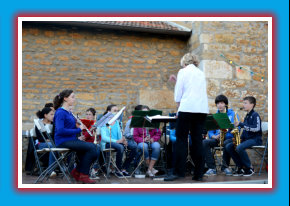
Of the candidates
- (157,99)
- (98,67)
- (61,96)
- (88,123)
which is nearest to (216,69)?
(157,99)

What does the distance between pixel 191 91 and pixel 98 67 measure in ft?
13.6

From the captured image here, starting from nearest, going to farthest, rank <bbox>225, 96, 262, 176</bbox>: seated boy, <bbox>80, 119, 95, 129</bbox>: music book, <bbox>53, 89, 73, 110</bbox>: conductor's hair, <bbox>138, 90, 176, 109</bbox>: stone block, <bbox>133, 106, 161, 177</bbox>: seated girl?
<bbox>53, 89, 73, 110</bbox>: conductor's hair, <bbox>80, 119, 95, 129</bbox>: music book, <bbox>225, 96, 262, 176</bbox>: seated boy, <bbox>133, 106, 161, 177</bbox>: seated girl, <bbox>138, 90, 176, 109</bbox>: stone block

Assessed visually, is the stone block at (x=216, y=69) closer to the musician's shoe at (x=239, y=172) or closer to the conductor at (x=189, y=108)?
the musician's shoe at (x=239, y=172)

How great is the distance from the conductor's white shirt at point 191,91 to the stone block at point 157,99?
3.77m

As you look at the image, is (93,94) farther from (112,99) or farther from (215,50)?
(215,50)

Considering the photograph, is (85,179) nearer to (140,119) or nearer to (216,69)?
(140,119)

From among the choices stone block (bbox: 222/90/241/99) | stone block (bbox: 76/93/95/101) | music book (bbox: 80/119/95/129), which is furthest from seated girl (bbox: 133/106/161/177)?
stone block (bbox: 222/90/241/99)

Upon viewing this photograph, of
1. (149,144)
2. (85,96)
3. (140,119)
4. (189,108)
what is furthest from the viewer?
(85,96)

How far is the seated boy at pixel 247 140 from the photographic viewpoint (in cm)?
658

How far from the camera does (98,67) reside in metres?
8.88

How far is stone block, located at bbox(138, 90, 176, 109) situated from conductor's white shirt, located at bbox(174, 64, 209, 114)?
148 inches

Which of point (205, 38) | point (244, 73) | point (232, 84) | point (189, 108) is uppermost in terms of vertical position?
point (205, 38)

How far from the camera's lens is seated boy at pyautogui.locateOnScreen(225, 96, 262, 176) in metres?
6.58

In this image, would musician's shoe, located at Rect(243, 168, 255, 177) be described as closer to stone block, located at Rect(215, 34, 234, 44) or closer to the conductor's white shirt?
the conductor's white shirt
